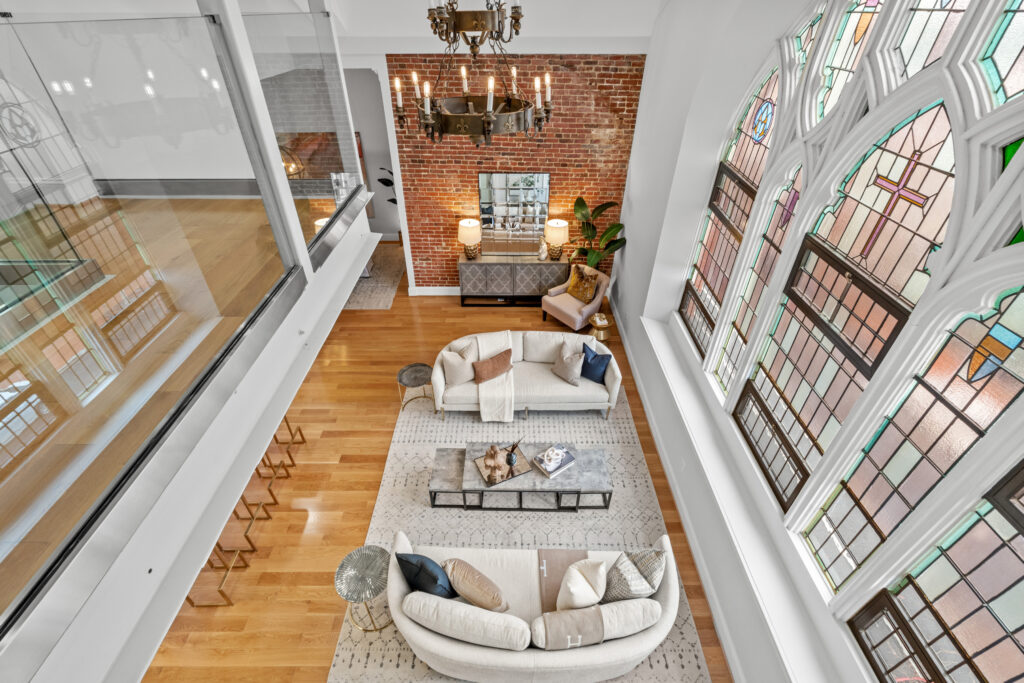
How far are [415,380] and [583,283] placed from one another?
9.28 feet

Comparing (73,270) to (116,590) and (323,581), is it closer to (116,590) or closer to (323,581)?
(116,590)

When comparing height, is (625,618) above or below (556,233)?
below

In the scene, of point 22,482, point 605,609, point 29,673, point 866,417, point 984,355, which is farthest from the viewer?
point 605,609

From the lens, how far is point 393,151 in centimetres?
665

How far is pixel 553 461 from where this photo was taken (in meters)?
4.63

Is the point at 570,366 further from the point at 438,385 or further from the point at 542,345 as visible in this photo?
the point at 438,385

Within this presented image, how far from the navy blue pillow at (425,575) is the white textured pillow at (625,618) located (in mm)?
683

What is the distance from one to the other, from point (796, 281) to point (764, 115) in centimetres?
167

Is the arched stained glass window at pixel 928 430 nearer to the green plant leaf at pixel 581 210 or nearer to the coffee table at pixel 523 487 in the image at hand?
the coffee table at pixel 523 487

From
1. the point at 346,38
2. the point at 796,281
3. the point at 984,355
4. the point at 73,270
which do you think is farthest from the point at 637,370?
the point at 73,270

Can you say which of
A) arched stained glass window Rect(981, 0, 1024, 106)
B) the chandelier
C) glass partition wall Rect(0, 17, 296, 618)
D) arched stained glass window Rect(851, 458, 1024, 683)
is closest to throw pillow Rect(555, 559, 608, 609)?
arched stained glass window Rect(851, 458, 1024, 683)

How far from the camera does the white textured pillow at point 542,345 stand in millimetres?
5895

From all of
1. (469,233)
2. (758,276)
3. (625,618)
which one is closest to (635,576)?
(625,618)

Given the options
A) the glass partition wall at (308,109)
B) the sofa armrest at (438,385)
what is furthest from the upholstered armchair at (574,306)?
the glass partition wall at (308,109)
